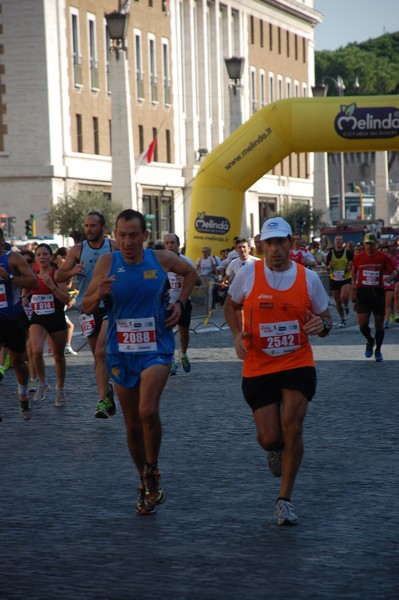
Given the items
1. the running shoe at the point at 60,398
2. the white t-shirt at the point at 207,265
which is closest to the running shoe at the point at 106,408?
the running shoe at the point at 60,398

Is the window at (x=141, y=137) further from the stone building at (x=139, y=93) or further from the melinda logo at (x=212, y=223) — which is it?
the melinda logo at (x=212, y=223)

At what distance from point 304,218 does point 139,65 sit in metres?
10.9

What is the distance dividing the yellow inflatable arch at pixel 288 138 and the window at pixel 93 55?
24.8 metres

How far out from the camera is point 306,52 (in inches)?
3442

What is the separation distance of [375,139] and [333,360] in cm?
1451

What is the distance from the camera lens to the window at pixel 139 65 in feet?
201

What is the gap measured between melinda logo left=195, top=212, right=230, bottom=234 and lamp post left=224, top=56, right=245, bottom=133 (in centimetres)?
702

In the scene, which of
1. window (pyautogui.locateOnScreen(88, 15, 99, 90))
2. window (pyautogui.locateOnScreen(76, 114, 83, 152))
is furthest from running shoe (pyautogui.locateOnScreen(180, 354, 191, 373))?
window (pyautogui.locateOnScreen(88, 15, 99, 90))

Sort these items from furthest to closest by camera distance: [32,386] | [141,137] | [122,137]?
[141,137]
[122,137]
[32,386]

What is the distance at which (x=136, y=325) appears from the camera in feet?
25.5

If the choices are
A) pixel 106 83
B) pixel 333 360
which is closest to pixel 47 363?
pixel 333 360

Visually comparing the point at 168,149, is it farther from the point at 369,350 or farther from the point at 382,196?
the point at 369,350

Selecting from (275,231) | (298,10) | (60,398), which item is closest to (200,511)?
(275,231)

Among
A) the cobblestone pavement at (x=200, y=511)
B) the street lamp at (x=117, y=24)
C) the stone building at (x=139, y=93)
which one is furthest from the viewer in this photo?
the stone building at (x=139, y=93)
